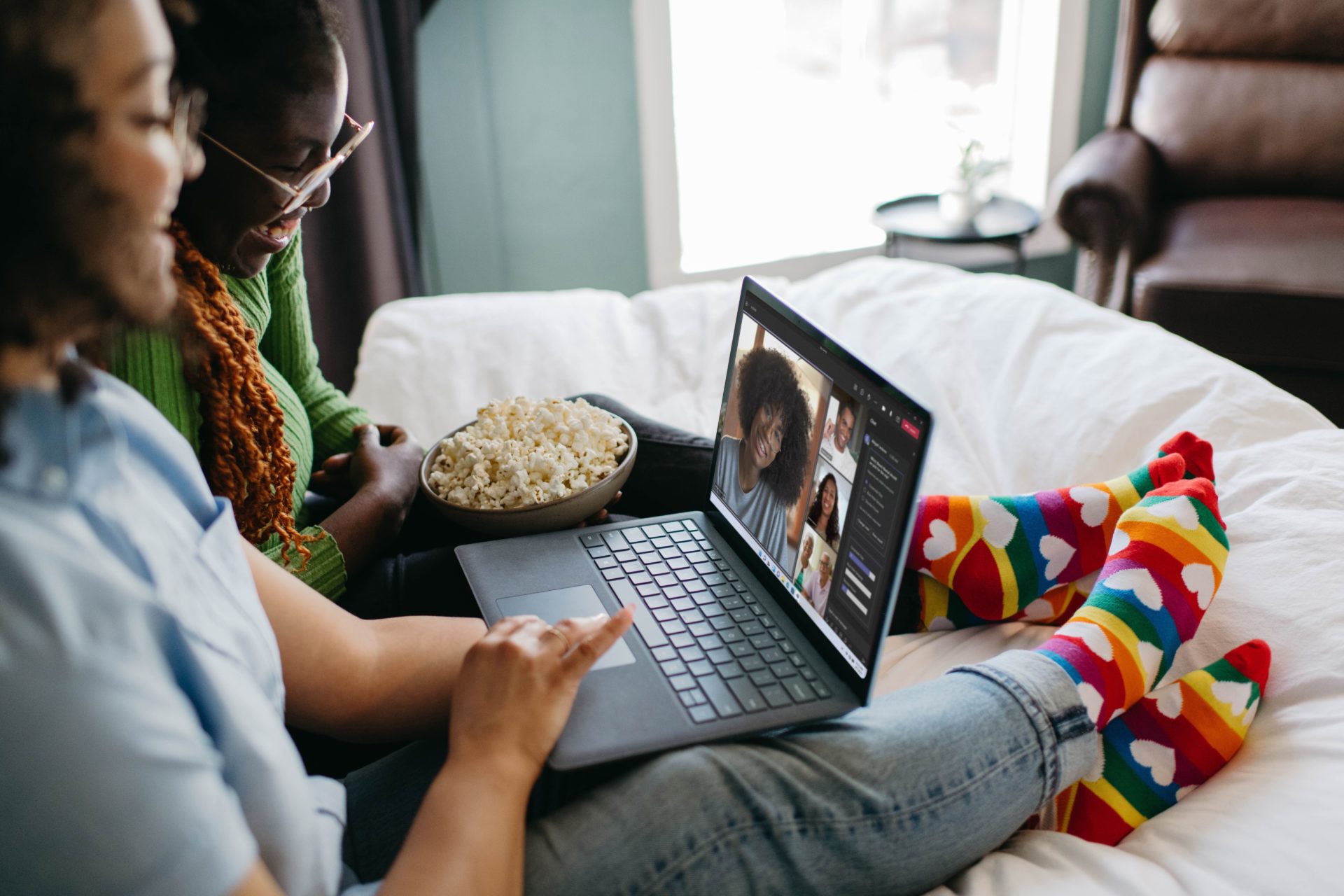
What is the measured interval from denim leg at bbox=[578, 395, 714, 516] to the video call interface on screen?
0.15 metres

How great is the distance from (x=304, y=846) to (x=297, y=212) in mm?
587

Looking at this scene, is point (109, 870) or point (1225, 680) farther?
point (1225, 680)

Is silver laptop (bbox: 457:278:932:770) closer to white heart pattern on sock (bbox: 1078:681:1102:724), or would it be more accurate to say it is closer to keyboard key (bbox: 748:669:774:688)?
keyboard key (bbox: 748:669:774:688)

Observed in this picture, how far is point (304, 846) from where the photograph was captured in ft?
2.08

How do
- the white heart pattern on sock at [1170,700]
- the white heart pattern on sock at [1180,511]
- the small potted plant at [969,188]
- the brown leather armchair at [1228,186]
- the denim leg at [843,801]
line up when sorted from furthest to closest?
the small potted plant at [969,188] < the brown leather armchair at [1228,186] < the white heart pattern on sock at [1180,511] < the white heart pattern on sock at [1170,700] < the denim leg at [843,801]

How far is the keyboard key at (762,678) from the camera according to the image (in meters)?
0.82

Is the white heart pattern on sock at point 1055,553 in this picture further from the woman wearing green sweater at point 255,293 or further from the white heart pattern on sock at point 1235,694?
the woman wearing green sweater at point 255,293

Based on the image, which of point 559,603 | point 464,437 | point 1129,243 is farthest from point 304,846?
point 1129,243

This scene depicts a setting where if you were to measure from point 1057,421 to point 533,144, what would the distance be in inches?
68.7

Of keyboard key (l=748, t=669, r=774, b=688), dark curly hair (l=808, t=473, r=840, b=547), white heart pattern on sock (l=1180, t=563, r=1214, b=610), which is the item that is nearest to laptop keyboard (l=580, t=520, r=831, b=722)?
keyboard key (l=748, t=669, r=774, b=688)

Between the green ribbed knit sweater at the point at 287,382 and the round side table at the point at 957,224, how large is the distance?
1590mm

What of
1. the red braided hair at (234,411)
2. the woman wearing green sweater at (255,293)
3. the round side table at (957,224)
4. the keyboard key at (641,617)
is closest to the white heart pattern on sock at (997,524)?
the keyboard key at (641,617)

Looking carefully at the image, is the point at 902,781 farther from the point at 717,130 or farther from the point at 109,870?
the point at 717,130

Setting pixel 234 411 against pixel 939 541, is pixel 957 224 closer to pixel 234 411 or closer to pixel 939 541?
pixel 939 541
